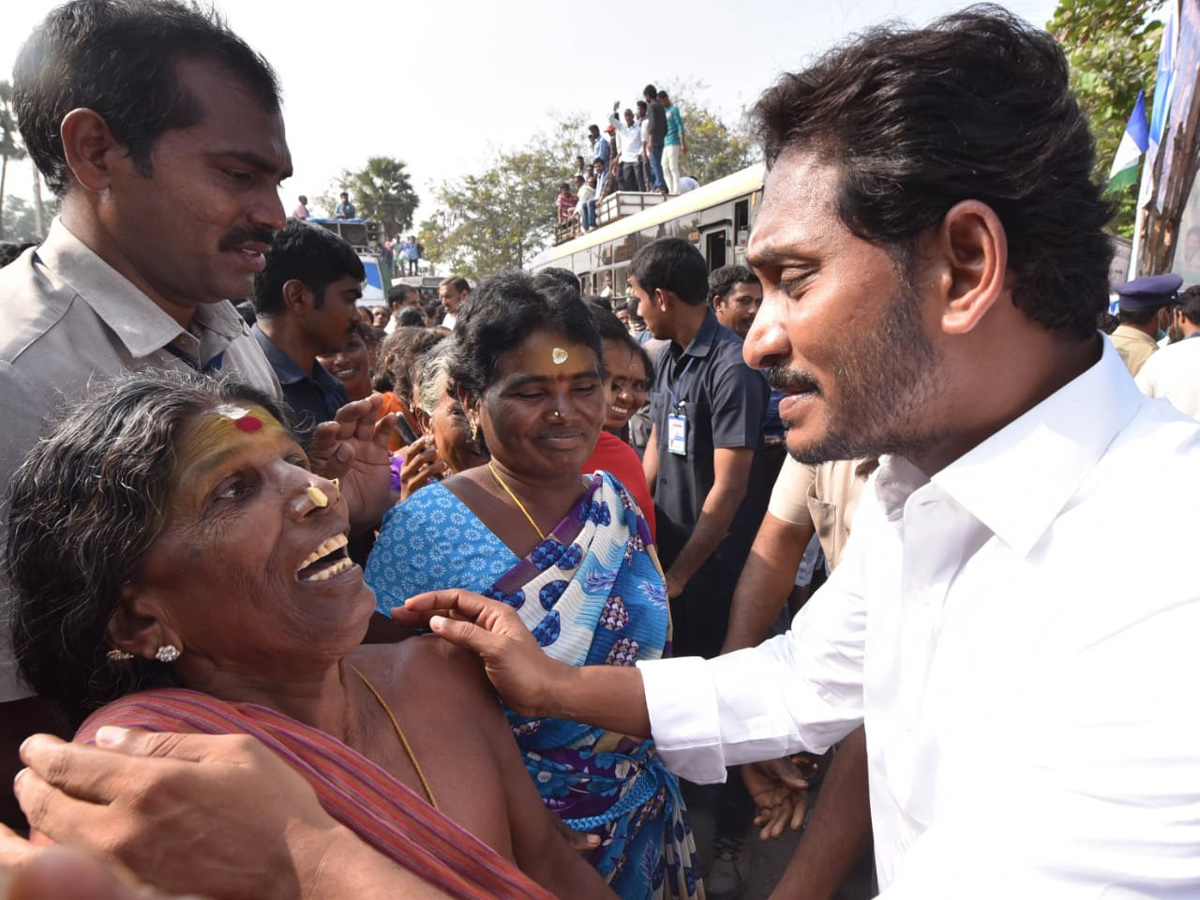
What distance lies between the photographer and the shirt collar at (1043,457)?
114 centimetres

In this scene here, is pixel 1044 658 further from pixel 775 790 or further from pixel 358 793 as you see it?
pixel 775 790

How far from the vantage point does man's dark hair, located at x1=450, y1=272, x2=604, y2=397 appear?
2.08 meters

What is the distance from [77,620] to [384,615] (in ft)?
2.51

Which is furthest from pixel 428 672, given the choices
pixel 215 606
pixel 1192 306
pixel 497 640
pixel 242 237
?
pixel 1192 306

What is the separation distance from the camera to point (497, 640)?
63.1 inches

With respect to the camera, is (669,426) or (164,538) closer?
(164,538)

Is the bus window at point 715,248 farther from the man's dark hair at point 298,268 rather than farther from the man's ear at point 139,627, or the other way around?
the man's ear at point 139,627

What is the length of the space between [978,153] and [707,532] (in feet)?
8.08

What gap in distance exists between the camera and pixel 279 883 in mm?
883

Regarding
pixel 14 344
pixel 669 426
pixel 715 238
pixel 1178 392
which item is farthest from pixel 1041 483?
pixel 715 238

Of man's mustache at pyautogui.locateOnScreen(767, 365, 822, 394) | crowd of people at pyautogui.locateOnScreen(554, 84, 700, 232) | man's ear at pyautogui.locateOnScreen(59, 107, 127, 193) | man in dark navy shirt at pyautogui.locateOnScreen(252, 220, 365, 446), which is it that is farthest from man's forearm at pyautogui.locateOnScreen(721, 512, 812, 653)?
crowd of people at pyautogui.locateOnScreen(554, 84, 700, 232)

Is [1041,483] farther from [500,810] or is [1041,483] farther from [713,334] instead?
[713,334]

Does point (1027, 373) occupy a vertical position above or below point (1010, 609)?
above

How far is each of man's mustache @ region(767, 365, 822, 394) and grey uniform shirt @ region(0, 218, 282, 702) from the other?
1106 mm
